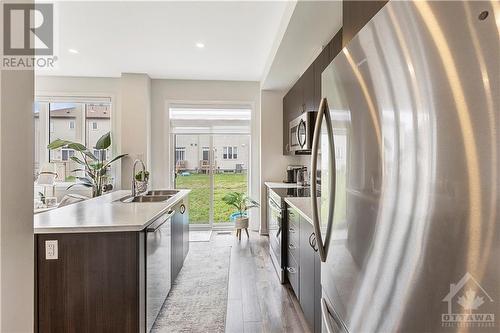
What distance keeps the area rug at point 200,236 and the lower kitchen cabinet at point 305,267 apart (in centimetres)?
228

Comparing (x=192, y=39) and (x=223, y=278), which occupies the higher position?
(x=192, y=39)

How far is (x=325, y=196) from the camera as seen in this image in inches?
43.9

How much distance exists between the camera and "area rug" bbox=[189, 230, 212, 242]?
4.49 metres

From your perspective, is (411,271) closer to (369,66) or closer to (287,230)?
(369,66)

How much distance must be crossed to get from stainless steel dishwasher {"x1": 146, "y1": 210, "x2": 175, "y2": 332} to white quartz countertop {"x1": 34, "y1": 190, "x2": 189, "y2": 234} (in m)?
0.11

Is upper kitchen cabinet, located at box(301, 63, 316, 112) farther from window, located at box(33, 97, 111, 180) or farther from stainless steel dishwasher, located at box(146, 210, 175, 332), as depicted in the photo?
window, located at box(33, 97, 111, 180)

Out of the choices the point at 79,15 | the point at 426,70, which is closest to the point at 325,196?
the point at 426,70

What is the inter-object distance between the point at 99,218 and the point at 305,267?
1540mm

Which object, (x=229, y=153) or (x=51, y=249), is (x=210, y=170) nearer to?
(x=229, y=153)

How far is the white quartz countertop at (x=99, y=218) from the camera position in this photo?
163 cm

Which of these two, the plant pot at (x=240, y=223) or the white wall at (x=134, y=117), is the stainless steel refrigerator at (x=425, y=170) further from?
the white wall at (x=134, y=117)

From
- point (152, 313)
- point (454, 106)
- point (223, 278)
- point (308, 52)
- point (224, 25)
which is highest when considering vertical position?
point (224, 25)

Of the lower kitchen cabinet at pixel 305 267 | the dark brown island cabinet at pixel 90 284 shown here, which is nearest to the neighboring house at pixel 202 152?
the lower kitchen cabinet at pixel 305 267

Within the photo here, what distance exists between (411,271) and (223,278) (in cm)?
277
